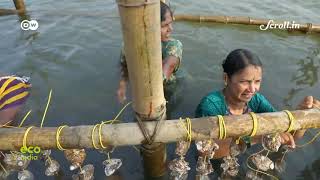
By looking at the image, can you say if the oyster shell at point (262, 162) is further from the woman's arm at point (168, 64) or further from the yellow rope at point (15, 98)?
the yellow rope at point (15, 98)

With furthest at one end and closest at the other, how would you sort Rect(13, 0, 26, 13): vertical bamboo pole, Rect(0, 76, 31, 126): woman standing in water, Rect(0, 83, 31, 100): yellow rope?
Rect(13, 0, 26, 13): vertical bamboo pole, Rect(0, 83, 31, 100): yellow rope, Rect(0, 76, 31, 126): woman standing in water

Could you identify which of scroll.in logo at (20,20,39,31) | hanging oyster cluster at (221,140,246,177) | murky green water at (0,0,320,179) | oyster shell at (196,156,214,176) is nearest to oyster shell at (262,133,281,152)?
hanging oyster cluster at (221,140,246,177)

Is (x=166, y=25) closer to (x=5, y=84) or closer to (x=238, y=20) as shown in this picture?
(x=5, y=84)

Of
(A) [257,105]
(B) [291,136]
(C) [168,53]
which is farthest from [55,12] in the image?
(B) [291,136]

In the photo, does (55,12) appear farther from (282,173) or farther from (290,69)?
(282,173)

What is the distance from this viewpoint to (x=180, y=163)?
8.26ft

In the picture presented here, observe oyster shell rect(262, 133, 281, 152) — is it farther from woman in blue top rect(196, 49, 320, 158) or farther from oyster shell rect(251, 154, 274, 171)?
woman in blue top rect(196, 49, 320, 158)

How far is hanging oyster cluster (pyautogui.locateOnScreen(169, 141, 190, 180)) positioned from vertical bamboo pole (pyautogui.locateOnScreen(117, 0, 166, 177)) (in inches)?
10.4

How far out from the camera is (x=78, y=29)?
6.93 m

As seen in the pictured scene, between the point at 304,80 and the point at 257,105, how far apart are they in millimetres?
2400

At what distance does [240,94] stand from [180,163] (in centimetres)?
84

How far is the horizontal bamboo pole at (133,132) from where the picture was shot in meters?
2.27

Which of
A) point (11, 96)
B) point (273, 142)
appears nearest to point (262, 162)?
point (273, 142)

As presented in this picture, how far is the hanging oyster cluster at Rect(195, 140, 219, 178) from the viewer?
241cm
